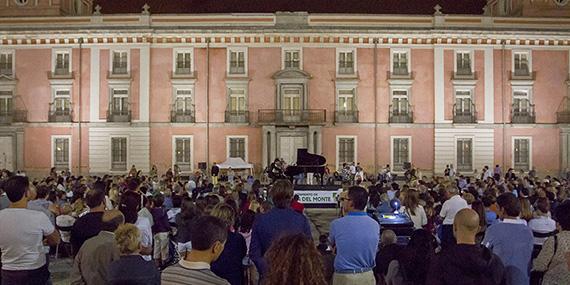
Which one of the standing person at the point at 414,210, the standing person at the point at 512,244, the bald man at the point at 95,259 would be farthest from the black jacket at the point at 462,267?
the standing person at the point at 414,210

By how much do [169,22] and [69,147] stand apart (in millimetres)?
10078

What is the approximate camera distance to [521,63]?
43.6 meters

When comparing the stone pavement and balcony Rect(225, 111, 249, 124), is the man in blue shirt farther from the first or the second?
balcony Rect(225, 111, 249, 124)

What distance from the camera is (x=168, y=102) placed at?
43.4m

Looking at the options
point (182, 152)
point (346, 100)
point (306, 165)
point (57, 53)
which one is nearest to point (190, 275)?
point (306, 165)

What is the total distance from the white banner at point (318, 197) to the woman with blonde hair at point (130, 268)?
17420 mm

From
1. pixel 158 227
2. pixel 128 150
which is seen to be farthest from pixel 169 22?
pixel 158 227

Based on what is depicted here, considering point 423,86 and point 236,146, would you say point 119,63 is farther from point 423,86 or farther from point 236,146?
point 423,86

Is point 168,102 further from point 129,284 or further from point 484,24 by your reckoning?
point 129,284

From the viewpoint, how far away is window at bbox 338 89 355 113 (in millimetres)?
43594

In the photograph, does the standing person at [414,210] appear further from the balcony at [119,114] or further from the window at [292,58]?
the balcony at [119,114]

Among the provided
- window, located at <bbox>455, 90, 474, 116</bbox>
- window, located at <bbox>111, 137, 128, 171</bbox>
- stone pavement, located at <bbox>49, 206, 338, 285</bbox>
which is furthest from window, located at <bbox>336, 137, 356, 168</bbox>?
stone pavement, located at <bbox>49, 206, 338, 285</bbox>

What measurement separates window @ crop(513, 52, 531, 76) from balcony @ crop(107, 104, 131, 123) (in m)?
24.5

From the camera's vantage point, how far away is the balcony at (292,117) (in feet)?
140
